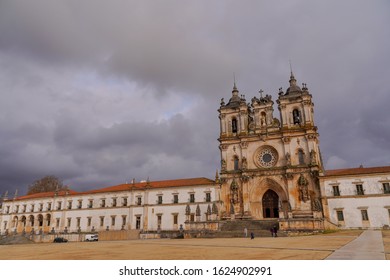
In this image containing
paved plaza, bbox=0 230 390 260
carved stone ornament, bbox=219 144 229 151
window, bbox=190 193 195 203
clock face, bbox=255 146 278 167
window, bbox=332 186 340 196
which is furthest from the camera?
window, bbox=190 193 195 203

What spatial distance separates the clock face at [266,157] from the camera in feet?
134

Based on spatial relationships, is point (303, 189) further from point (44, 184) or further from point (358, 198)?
point (44, 184)

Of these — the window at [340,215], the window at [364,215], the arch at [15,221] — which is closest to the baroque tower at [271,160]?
the window at [340,215]

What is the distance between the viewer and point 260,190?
39875 mm

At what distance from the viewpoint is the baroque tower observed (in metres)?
37.3

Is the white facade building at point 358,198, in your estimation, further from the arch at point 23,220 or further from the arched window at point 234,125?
the arch at point 23,220

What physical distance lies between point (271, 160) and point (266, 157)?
0.89 m

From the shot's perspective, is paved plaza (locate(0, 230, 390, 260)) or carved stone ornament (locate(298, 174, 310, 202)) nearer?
paved plaza (locate(0, 230, 390, 260))

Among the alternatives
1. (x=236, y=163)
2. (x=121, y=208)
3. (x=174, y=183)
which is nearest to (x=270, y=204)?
(x=236, y=163)

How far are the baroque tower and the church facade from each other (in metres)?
0.13

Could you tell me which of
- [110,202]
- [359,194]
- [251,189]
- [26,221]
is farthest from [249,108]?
[26,221]

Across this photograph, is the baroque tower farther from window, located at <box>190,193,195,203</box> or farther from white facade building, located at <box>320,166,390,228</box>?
window, located at <box>190,193,195,203</box>

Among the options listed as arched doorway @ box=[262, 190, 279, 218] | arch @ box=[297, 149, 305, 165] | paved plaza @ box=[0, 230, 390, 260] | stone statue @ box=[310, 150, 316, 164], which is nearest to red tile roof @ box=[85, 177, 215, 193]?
arched doorway @ box=[262, 190, 279, 218]

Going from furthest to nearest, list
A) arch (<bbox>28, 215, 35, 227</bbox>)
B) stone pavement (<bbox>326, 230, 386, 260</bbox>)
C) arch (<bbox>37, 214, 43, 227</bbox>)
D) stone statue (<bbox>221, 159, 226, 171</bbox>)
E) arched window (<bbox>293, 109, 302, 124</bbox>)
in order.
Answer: arch (<bbox>28, 215, 35, 227</bbox>), arch (<bbox>37, 214, 43, 227</bbox>), stone statue (<bbox>221, 159, 226, 171</bbox>), arched window (<bbox>293, 109, 302, 124</bbox>), stone pavement (<bbox>326, 230, 386, 260</bbox>)
